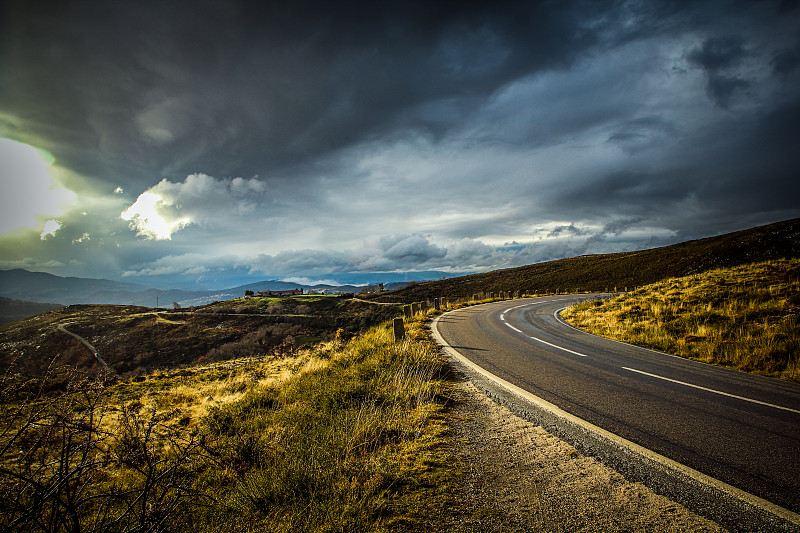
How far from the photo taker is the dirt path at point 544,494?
252 centimetres

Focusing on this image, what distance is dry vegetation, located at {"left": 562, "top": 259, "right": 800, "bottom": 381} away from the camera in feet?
27.1

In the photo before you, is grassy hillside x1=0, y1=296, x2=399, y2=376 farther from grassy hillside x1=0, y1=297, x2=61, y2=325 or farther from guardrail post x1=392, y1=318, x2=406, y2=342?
grassy hillside x1=0, y1=297, x2=61, y2=325

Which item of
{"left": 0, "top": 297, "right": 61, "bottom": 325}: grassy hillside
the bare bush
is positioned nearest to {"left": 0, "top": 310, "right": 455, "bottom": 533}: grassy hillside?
the bare bush

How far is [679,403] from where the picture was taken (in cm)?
520

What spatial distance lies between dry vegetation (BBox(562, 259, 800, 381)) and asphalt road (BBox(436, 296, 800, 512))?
1183 mm

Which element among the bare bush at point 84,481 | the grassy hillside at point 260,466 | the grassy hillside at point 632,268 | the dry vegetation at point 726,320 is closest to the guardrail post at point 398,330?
the grassy hillside at point 260,466

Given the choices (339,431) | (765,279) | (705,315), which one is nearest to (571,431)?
(339,431)

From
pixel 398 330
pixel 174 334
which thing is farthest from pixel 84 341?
pixel 398 330

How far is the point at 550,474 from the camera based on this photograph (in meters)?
3.22

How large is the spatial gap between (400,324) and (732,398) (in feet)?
24.2

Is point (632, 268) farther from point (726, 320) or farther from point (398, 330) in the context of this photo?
point (398, 330)

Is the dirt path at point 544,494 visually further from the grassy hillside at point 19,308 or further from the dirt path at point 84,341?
the grassy hillside at point 19,308

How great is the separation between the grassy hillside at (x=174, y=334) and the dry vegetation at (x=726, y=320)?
944 inches

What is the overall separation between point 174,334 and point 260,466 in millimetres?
52938
